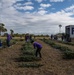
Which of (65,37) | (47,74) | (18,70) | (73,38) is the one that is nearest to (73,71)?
(47,74)

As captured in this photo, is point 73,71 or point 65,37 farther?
point 65,37

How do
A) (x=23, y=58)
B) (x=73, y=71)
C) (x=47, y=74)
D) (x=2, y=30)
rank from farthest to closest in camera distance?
(x=2, y=30) → (x=23, y=58) → (x=73, y=71) → (x=47, y=74)

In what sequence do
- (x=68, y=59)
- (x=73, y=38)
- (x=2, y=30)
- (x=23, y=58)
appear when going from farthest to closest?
1. (x=2, y=30)
2. (x=73, y=38)
3. (x=68, y=59)
4. (x=23, y=58)

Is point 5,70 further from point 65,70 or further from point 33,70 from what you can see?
point 65,70

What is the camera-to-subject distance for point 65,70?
37.9 ft

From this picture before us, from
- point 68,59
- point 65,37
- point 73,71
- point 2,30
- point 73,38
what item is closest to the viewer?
point 73,71

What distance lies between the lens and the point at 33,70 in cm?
1145

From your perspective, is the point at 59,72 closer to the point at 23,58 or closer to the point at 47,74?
the point at 47,74

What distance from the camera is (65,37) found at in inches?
2165

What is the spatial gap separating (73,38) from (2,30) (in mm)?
61098

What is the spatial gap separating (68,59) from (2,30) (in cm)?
9284

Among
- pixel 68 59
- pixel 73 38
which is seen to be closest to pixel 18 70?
pixel 68 59

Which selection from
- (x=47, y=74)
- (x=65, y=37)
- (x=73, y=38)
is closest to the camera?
(x=47, y=74)

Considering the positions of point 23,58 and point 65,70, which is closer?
point 65,70
